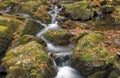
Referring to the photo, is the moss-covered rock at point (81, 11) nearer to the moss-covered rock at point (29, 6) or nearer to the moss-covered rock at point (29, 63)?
the moss-covered rock at point (29, 6)

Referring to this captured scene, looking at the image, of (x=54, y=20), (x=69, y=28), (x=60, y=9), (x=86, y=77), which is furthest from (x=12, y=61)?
(x=60, y=9)

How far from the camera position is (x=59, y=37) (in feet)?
49.0

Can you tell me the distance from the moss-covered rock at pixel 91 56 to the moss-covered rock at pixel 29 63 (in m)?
1.39

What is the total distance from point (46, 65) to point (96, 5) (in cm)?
891

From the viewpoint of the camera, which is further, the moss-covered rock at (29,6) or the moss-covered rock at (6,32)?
the moss-covered rock at (29,6)

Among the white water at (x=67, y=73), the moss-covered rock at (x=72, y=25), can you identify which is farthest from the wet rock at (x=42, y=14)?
the white water at (x=67, y=73)

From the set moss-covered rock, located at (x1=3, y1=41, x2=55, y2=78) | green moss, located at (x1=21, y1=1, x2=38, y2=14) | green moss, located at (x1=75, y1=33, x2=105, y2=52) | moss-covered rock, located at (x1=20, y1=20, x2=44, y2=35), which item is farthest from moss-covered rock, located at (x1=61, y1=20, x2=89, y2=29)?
moss-covered rock, located at (x1=3, y1=41, x2=55, y2=78)

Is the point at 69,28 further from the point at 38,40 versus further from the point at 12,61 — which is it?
the point at 12,61

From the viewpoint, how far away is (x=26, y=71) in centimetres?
1130

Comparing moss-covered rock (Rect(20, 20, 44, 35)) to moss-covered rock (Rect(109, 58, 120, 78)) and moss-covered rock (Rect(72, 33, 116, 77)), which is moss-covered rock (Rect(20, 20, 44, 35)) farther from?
moss-covered rock (Rect(109, 58, 120, 78))

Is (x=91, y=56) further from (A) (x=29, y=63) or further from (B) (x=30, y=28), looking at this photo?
(B) (x=30, y=28)

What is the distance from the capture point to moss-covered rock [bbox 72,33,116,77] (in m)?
11.6

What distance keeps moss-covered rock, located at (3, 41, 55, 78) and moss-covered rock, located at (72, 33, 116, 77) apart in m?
1.39

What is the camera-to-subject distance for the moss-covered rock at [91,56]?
458 inches
